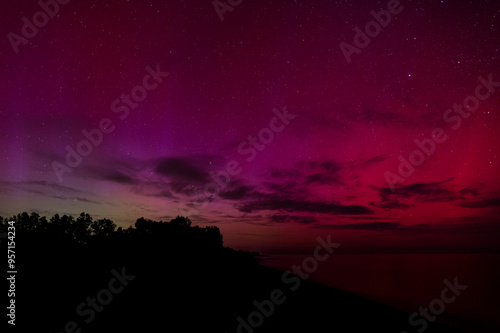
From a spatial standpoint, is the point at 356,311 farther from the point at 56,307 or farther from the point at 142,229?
the point at 142,229

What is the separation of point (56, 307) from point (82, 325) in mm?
1565

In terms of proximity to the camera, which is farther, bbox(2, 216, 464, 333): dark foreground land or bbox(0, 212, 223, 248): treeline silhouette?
bbox(0, 212, 223, 248): treeline silhouette

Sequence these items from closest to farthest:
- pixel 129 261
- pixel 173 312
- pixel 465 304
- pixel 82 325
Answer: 1. pixel 82 325
2. pixel 173 312
3. pixel 129 261
4. pixel 465 304

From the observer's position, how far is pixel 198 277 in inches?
573

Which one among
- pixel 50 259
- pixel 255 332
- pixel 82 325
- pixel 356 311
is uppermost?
pixel 50 259

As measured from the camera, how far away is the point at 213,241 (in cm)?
5959

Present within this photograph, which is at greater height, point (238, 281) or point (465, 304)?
point (238, 281)

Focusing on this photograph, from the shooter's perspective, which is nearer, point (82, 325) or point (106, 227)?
point (82, 325)

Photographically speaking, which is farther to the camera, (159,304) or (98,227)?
(98,227)

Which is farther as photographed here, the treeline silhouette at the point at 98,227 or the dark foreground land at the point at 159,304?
the treeline silhouette at the point at 98,227

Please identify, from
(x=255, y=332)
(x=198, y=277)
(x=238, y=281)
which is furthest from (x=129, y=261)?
(x=255, y=332)

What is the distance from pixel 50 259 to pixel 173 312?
31.2 ft

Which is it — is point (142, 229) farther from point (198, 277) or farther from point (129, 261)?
point (198, 277)

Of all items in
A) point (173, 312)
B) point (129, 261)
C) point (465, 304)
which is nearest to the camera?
point (173, 312)
